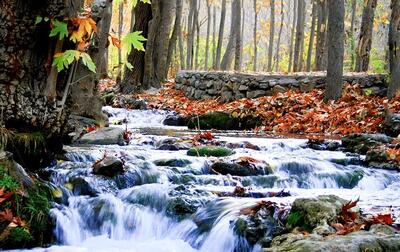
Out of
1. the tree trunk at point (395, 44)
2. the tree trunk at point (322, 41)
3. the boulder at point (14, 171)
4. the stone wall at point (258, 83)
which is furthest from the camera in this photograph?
the tree trunk at point (322, 41)

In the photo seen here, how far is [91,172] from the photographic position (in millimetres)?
5973

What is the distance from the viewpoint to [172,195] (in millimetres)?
5590

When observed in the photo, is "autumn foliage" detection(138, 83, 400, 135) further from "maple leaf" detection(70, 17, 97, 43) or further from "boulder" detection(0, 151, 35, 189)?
"boulder" detection(0, 151, 35, 189)

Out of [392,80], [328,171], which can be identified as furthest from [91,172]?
[392,80]

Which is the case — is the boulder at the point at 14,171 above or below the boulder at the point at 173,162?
above

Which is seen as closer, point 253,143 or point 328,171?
point 328,171

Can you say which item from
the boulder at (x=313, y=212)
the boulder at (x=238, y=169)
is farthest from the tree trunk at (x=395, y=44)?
the boulder at (x=313, y=212)

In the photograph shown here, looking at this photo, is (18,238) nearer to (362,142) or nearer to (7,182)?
(7,182)

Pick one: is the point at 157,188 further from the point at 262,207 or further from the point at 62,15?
the point at 62,15

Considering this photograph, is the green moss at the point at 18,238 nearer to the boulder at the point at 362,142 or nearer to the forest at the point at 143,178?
the forest at the point at 143,178

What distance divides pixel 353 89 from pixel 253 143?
16.2 ft

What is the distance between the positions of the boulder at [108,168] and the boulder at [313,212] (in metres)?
2.25

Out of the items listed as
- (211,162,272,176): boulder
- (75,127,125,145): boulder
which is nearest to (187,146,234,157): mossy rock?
(211,162,272,176): boulder

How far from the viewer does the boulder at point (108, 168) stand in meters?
5.98
